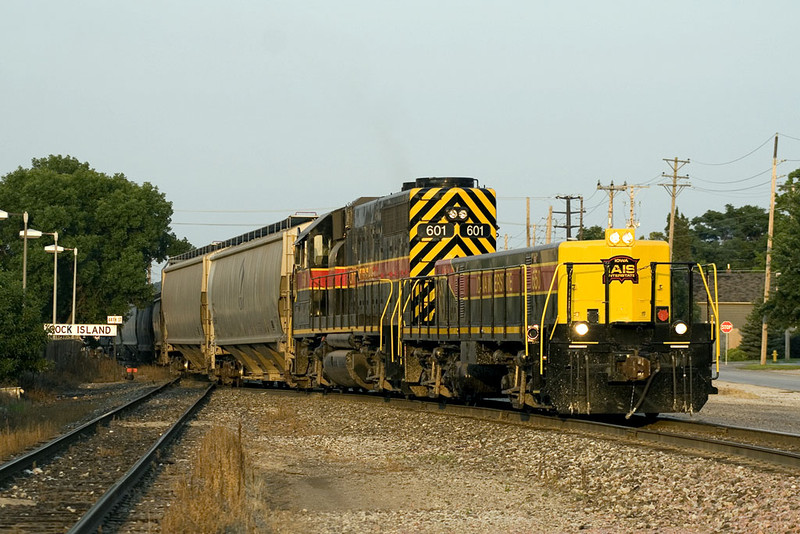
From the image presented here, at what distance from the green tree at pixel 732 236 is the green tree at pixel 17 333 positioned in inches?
3839

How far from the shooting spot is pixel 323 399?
2436 cm

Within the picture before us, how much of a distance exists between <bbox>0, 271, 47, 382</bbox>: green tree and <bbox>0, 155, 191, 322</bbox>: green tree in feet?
78.8

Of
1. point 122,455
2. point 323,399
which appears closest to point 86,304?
point 323,399

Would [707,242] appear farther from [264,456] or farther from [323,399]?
[264,456]

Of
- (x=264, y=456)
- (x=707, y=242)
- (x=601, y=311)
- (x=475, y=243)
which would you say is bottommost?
(x=264, y=456)

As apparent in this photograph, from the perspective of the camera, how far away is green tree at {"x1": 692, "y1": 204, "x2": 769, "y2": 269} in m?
121

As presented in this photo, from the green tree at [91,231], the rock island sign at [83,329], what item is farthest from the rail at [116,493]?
the green tree at [91,231]

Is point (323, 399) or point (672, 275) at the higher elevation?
point (672, 275)

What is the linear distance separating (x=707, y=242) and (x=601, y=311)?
11878 centimetres

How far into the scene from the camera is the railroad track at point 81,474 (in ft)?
30.1

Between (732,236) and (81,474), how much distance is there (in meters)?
126

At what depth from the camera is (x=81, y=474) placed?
1220cm

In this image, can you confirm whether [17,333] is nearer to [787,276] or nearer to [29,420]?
[29,420]

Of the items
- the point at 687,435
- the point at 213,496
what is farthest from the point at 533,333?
the point at 213,496
